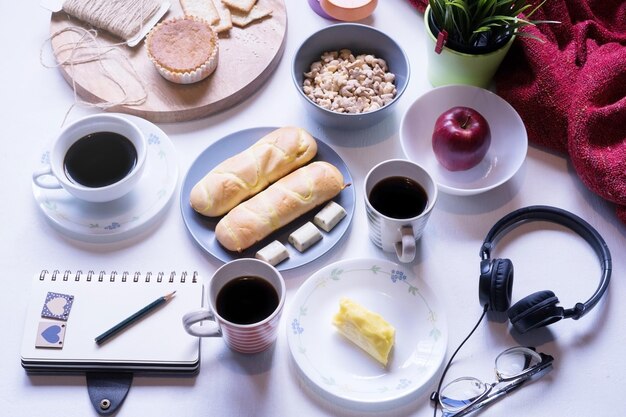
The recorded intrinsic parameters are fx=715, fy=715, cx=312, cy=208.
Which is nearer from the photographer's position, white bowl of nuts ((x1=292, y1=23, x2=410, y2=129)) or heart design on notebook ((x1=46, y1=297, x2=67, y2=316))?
heart design on notebook ((x1=46, y1=297, x2=67, y2=316))

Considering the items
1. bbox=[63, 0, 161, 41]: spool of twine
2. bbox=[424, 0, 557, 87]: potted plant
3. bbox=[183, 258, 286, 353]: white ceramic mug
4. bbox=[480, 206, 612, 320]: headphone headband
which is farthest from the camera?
bbox=[63, 0, 161, 41]: spool of twine

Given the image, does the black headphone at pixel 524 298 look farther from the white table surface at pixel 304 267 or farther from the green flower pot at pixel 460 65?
the green flower pot at pixel 460 65

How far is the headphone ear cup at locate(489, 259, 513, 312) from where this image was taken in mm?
1090

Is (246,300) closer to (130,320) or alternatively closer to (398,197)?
(130,320)

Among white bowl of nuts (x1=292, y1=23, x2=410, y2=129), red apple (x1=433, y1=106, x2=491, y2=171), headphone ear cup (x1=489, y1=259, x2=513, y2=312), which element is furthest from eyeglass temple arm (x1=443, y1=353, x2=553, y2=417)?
white bowl of nuts (x1=292, y1=23, x2=410, y2=129)

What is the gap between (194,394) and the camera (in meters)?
1.08

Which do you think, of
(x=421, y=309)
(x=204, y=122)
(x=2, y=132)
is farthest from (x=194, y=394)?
(x=2, y=132)

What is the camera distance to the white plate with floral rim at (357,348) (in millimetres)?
1077

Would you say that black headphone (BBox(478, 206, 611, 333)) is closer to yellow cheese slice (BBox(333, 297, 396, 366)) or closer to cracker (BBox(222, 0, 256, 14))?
yellow cheese slice (BBox(333, 297, 396, 366))

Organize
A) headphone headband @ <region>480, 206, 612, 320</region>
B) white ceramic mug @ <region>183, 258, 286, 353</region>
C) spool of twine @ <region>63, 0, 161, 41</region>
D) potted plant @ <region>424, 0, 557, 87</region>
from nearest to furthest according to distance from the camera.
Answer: white ceramic mug @ <region>183, 258, 286, 353</region> < headphone headband @ <region>480, 206, 612, 320</region> < potted plant @ <region>424, 0, 557, 87</region> < spool of twine @ <region>63, 0, 161, 41</region>

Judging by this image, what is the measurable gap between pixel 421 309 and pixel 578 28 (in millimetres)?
652

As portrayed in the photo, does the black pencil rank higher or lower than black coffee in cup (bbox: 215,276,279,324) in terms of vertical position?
lower

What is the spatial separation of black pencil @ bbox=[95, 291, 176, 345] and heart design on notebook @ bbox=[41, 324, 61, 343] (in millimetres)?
63

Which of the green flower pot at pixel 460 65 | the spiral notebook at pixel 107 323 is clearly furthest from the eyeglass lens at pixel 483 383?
the green flower pot at pixel 460 65
